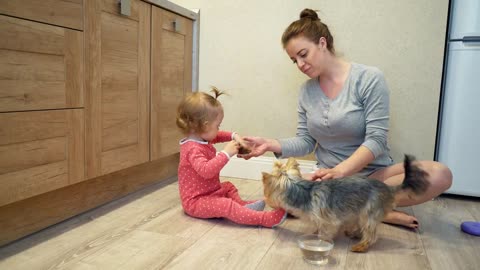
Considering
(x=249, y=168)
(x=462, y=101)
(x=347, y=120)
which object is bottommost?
(x=249, y=168)

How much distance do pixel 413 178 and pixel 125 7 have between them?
1382 millimetres

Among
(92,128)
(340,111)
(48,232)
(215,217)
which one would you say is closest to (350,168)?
(340,111)

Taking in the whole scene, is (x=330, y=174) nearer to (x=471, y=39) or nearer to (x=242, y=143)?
(x=242, y=143)

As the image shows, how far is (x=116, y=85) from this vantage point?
1.72 metres

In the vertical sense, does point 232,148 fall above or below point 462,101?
below

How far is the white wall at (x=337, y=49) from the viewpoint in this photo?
2.01 metres

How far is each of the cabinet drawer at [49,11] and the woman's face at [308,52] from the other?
84 centimetres

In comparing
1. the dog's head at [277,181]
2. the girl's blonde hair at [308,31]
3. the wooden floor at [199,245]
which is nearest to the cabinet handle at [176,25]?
the girl's blonde hair at [308,31]

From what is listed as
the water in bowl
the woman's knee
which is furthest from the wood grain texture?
the woman's knee

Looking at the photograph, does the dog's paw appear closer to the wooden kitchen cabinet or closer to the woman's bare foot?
the woman's bare foot

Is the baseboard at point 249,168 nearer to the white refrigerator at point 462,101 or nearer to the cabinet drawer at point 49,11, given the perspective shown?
the white refrigerator at point 462,101

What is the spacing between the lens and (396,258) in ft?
4.30

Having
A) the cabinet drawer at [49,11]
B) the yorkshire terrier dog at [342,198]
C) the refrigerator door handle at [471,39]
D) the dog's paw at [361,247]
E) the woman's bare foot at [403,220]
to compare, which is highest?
the refrigerator door handle at [471,39]

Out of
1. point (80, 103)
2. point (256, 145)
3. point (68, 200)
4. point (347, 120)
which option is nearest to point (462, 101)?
point (347, 120)
